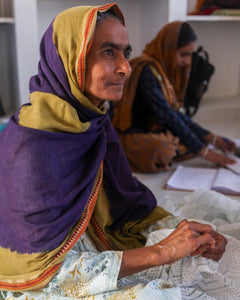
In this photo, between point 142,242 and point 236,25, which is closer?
point 142,242

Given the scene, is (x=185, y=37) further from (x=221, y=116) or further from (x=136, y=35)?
(x=221, y=116)

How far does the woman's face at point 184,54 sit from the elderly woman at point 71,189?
1.60 meters

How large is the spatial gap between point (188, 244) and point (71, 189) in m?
0.33

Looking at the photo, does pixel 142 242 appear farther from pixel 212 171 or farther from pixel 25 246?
pixel 212 171

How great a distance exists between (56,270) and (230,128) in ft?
9.46

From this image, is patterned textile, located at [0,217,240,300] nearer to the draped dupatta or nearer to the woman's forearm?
the woman's forearm

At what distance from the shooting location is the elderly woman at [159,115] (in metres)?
2.65

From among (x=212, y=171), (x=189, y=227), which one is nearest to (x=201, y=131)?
(x=212, y=171)

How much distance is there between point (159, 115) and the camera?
267 cm

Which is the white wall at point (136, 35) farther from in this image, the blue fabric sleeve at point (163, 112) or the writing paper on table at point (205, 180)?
A: the writing paper on table at point (205, 180)

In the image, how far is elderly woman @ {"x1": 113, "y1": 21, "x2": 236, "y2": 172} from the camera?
2648mm

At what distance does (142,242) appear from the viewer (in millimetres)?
1405

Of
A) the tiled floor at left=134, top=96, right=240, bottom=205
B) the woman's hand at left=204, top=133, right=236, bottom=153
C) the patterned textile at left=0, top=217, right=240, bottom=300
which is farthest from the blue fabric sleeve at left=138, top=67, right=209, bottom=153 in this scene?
the patterned textile at left=0, top=217, right=240, bottom=300

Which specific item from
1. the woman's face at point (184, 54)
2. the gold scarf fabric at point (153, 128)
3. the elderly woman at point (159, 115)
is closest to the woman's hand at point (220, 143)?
the elderly woman at point (159, 115)
